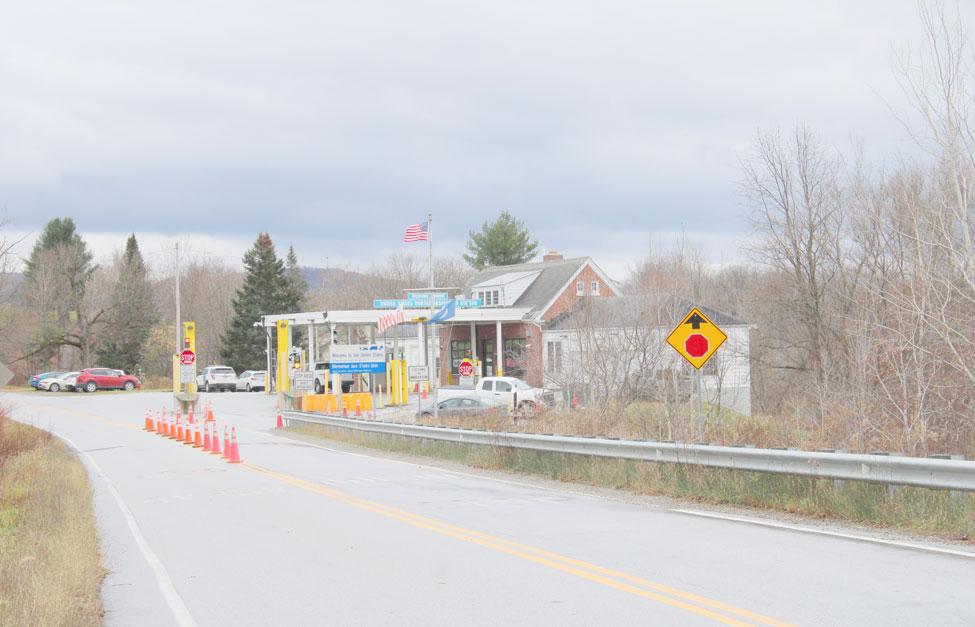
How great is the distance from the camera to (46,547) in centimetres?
1120

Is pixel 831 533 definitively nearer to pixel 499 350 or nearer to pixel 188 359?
pixel 188 359

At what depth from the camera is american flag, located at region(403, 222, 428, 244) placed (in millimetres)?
37812

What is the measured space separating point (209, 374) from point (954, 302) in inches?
2354

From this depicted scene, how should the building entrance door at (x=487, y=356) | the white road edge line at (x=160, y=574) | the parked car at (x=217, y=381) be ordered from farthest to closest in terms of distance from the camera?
the parked car at (x=217, y=381) < the building entrance door at (x=487, y=356) < the white road edge line at (x=160, y=574)

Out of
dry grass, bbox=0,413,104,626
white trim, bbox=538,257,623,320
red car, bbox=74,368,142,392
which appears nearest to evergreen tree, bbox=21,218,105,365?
red car, bbox=74,368,142,392

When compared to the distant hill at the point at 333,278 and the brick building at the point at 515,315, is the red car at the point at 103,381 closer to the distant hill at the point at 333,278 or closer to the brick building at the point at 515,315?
the brick building at the point at 515,315

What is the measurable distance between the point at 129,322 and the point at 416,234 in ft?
172

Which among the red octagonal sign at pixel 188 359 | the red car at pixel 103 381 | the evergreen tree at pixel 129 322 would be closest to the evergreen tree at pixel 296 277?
the evergreen tree at pixel 129 322

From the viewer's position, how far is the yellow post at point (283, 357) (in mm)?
56969

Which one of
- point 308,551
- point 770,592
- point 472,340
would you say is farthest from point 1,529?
point 472,340

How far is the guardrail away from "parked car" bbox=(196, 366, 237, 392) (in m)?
51.7

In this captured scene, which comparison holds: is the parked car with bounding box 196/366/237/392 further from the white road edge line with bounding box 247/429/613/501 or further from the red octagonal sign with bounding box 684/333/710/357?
the red octagonal sign with bounding box 684/333/710/357

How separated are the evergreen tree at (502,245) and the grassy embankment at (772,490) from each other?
7873 cm

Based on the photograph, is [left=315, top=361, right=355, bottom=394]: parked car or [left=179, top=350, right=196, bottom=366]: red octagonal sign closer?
[left=179, top=350, right=196, bottom=366]: red octagonal sign
